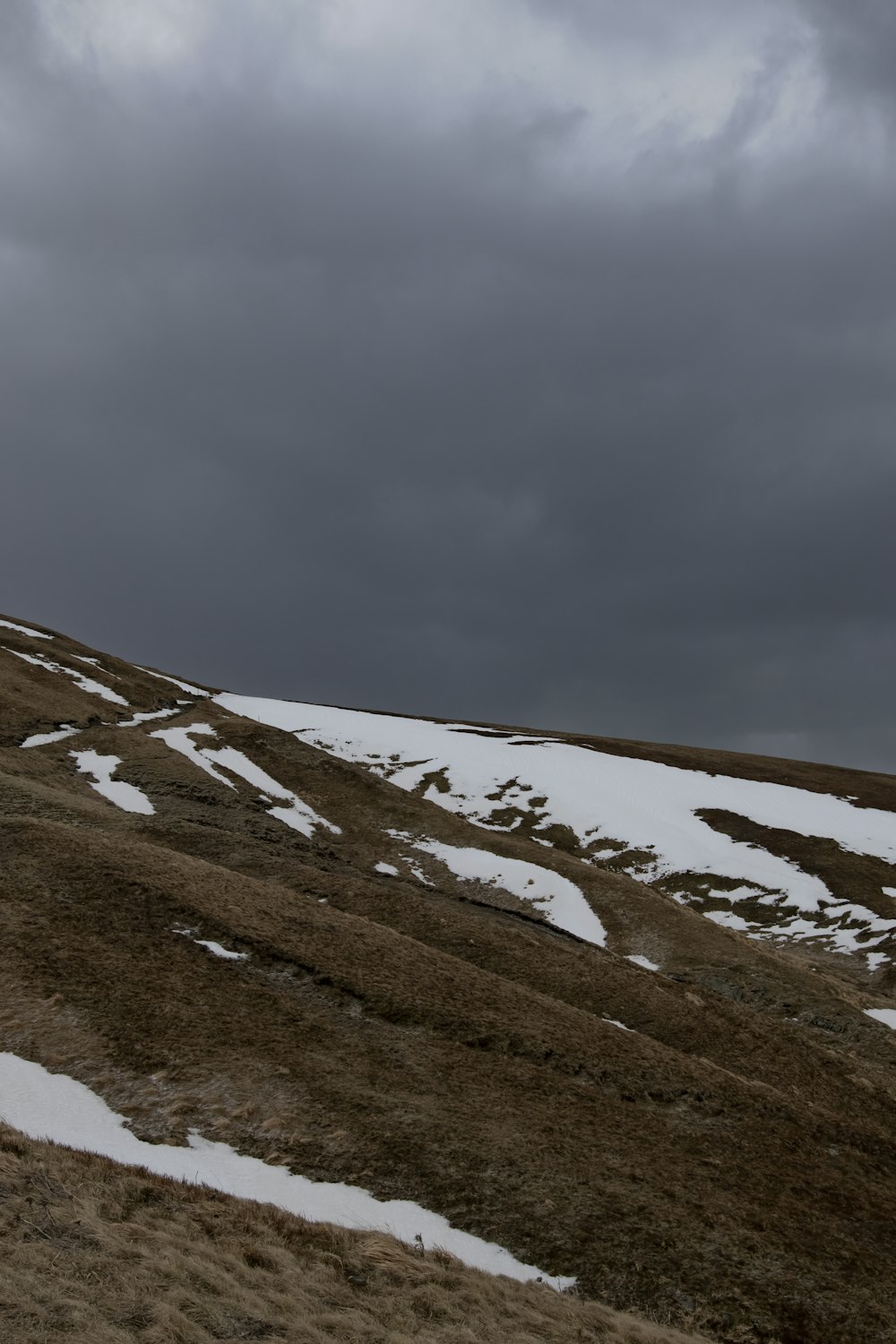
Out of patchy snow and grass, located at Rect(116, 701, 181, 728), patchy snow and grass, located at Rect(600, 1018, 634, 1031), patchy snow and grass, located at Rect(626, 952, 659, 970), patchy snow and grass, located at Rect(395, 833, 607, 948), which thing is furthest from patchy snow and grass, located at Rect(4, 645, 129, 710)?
patchy snow and grass, located at Rect(600, 1018, 634, 1031)

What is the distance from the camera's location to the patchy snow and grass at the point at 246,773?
52125 millimetres

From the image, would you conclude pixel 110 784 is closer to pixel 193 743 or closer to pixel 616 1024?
pixel 193 743

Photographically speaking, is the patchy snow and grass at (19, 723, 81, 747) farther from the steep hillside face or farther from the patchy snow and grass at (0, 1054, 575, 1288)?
the patchy snow and grass at (0, 1054, 575, 1288)

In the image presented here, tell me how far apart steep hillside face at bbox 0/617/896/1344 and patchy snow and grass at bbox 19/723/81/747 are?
59 centimetres

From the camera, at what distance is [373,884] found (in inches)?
→ 1502

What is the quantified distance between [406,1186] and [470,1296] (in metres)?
4.02

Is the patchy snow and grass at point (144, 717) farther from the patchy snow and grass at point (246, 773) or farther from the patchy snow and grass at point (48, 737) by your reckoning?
the patchy snow and grass at point (246, 773)

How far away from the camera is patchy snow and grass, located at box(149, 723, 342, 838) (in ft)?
171

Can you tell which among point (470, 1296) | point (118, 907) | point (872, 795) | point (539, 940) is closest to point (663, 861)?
point (539, 940)

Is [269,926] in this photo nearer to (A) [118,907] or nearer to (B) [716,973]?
(A) [118,907]

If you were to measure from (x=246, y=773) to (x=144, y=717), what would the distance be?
22056 millimetres

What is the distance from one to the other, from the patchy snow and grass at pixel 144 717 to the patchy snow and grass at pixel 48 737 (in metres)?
4.56

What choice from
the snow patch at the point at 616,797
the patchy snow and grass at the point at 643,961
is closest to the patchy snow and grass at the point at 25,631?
the snow patch at the point at 616,797

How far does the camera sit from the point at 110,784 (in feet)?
160
